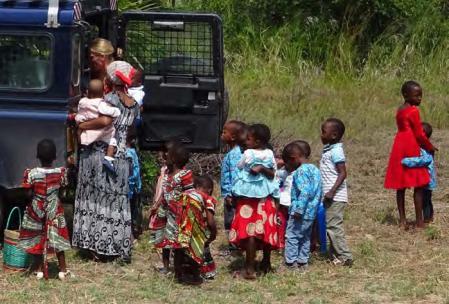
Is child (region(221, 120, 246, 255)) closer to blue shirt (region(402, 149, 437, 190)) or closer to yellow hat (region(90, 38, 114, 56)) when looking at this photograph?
yellow hat (region(90, 38, 114, 56))

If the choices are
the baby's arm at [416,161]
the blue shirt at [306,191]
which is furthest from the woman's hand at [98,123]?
the baby's arm at [416,161]

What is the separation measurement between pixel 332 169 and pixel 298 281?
96 cm

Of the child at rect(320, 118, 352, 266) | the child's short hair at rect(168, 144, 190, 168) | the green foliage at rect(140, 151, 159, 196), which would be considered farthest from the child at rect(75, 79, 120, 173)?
the green foliage at rect(140, 151, 159, 196)

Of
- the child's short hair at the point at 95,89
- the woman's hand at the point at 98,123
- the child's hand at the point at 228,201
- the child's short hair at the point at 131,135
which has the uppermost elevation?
the child's short hair at the point at 95,89

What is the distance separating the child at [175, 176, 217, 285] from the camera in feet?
24.7

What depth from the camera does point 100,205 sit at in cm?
812

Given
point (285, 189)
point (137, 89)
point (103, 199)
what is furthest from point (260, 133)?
point (137, 89)

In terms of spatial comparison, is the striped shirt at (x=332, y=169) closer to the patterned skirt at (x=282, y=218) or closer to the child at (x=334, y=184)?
the child at (x=334, y=184)

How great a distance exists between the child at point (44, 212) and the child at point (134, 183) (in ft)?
2.69

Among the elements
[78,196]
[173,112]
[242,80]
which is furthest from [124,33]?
[242,80]

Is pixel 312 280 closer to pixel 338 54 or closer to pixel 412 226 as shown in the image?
pixel 412 226

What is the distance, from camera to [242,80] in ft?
53.0

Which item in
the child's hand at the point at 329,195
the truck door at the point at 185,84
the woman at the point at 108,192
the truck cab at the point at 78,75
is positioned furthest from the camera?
the truck door at the point at 185,84

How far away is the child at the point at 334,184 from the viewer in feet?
26.9
